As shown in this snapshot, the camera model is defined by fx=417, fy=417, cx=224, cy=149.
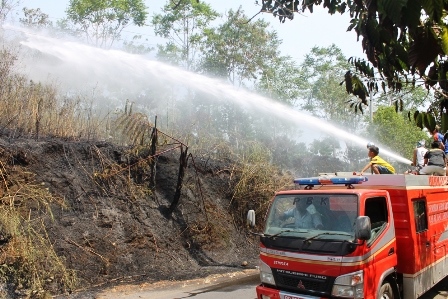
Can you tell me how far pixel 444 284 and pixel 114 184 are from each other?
24.6 feet

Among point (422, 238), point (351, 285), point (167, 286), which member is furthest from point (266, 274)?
point (167, 286)

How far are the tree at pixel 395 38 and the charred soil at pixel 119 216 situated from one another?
19.8 feet

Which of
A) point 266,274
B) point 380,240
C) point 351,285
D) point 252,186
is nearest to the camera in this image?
point 351,285

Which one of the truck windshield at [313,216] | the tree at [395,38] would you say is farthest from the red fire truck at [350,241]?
the tree at [395,38]

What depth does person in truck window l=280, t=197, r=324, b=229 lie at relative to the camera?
5.43 metres

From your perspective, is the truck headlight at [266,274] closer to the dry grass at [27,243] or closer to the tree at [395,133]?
the dry grass at [27,243]

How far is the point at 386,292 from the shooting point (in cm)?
540

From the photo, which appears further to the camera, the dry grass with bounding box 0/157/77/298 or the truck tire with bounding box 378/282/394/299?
the dry grass with bounding box 0/157/77/298

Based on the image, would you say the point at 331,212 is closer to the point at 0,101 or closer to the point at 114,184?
the point at 114,184

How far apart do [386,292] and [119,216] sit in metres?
6.24

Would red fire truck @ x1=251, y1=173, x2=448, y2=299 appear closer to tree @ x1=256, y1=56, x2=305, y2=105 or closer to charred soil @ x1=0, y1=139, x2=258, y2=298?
charred soil @ x1=0, y1=139, x2=258, y2=298

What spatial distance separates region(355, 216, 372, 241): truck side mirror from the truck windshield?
0.21m

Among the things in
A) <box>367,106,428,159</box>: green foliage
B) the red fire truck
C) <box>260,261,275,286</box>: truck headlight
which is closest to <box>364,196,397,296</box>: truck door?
the red fire truck

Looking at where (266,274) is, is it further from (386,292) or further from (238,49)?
(238,49)
